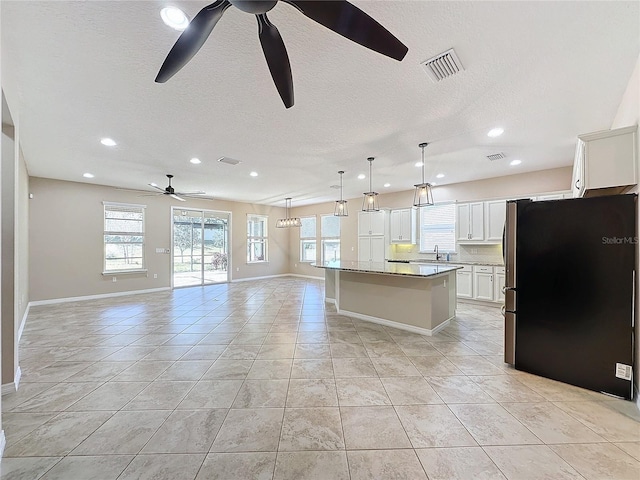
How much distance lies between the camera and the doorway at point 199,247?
7.96m

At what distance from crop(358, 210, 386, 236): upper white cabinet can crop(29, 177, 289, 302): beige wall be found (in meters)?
5.11

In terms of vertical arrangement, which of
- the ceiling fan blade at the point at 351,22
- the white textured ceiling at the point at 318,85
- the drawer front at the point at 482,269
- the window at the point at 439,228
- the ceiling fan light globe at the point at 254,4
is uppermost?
the white textured ceiling at the point at 318,85

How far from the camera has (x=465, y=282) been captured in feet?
19.1

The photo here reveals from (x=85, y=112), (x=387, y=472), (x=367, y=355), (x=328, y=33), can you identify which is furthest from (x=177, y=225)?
(x=387, y=472)

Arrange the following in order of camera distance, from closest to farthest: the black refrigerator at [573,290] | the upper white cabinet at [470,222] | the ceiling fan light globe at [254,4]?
the ceiling fan light globe at [254,4]
the black refrigerator at [573,290]
the upper white cabinet at [470,222]

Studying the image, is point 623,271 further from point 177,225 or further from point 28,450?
point 177,225

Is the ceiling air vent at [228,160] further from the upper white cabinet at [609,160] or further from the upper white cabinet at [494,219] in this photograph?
the upper white cabinet at [494,219]

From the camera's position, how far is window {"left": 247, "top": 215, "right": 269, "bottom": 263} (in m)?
9.56

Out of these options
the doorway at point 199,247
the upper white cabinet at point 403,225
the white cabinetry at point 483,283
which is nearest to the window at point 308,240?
the doorway at point 199,247

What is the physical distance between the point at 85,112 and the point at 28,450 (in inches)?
122

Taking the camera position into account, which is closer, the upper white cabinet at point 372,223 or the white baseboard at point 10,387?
the white baseboard at point 10,387

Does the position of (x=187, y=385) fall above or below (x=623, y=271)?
below

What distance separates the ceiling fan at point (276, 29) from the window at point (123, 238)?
6.81 meters

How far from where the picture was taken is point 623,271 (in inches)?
89.7
